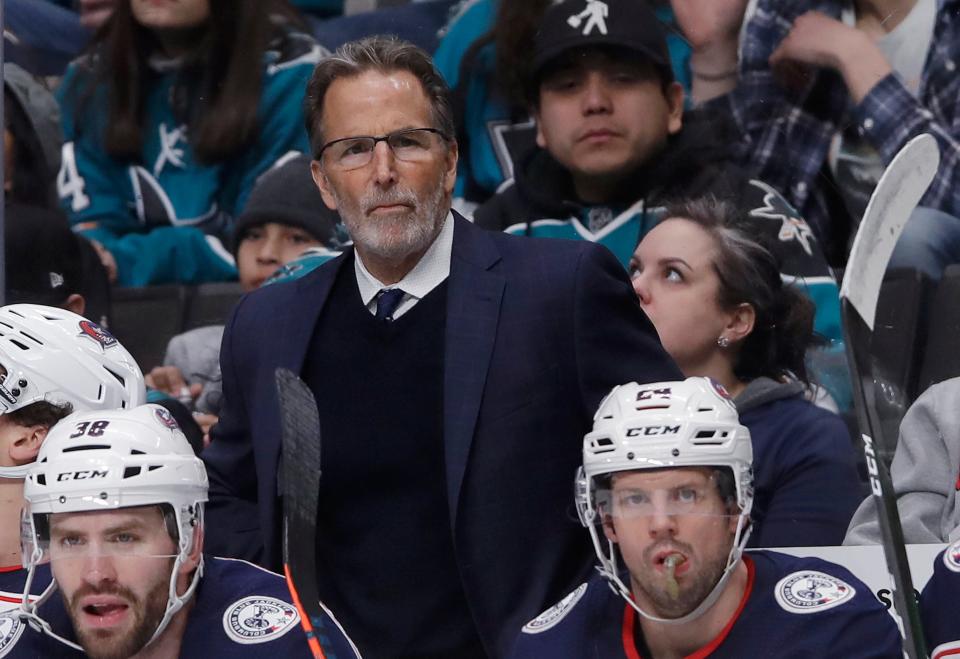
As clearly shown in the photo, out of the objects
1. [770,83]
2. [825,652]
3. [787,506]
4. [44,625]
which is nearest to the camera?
[825,652]

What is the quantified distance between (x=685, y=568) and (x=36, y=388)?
1.15 m

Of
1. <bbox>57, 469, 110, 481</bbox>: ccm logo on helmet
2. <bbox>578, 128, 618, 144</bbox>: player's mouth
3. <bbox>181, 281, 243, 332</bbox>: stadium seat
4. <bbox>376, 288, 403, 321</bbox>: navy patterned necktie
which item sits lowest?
<bbox>181, 281, 243, 332</bbox>: stadium seat

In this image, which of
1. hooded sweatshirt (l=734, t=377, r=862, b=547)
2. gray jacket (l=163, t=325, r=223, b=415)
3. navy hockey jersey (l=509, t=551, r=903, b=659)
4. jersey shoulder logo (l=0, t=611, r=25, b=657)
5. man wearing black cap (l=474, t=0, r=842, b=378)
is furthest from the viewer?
gray jacket (l=163, t=325, r=223, b=415)

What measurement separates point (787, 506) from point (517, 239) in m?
0.67

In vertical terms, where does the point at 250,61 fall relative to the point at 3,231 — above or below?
above

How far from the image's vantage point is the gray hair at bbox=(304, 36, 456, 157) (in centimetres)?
253

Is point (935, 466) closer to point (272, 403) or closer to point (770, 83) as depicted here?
point (770, 83)

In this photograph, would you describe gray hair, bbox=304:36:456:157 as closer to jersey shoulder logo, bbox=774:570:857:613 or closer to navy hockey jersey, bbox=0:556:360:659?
navy hockey jersey, bbox=0:556:360:659

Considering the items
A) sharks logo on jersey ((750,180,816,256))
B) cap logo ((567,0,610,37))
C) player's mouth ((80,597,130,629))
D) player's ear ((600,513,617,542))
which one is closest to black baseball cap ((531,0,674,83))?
cap logo ((567,0,610,37))

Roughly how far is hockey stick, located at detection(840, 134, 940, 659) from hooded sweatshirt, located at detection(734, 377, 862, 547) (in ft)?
2.03

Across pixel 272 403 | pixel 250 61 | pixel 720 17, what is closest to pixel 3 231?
pixel 250 61

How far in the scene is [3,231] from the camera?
138 inches

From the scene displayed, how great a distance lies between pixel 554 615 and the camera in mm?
2248

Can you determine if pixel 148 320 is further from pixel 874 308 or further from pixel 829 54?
pixel 874 308
